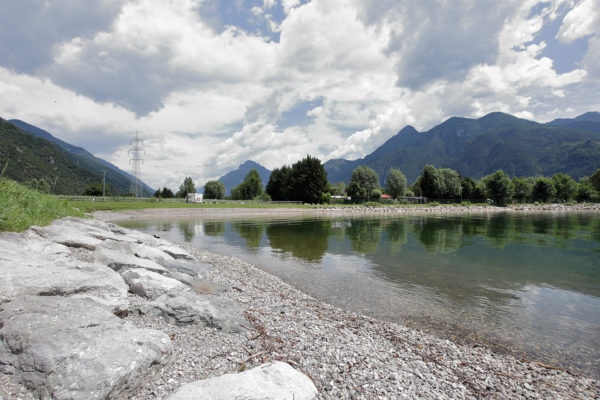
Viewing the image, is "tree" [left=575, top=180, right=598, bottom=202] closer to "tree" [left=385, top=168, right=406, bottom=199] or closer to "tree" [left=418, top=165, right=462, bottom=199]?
"tree" [left=418, top=165, right=462, bottom=199]

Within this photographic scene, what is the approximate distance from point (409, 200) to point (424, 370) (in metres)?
142

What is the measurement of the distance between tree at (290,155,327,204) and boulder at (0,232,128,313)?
97518 millimetres

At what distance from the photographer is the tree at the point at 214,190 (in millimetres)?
151375

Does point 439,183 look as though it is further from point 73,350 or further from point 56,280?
point 73,350

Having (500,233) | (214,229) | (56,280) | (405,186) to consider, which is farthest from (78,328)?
(405,186)

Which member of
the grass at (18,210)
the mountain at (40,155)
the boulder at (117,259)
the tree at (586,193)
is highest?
the mountain at (40,155)

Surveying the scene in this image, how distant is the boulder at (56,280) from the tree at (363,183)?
12610 centimetres

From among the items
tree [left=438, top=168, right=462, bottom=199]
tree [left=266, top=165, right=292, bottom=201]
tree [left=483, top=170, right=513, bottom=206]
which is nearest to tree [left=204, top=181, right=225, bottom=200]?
tree [left=266, top=165, right=292, bottom=201]

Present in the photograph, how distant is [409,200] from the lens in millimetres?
137875

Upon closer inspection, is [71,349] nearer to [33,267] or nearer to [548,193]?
[33,267]

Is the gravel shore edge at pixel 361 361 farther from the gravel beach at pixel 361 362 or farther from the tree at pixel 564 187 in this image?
the tree at pixel 564 187

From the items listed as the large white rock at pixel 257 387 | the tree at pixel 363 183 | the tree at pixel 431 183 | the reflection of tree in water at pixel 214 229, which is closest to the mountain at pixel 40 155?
the reflection of tree in water at pixel 214 229

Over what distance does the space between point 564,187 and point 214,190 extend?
174m

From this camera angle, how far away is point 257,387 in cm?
376
